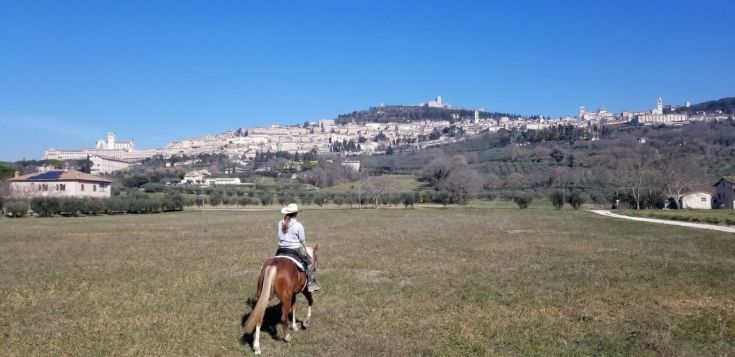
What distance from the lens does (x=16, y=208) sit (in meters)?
54.0

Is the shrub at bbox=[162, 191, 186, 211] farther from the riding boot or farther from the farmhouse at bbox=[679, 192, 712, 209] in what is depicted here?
the riding boot

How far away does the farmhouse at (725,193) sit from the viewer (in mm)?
59344

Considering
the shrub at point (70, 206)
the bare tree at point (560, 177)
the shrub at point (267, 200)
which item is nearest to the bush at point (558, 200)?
the bare tree at point (560, 177)

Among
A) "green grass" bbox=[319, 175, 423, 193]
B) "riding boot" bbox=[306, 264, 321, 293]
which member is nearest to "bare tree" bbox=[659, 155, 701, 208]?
"green grass" bbox=[319, 175, 423, 193]

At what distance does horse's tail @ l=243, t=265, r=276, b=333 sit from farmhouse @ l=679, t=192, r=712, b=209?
68273 millimetres

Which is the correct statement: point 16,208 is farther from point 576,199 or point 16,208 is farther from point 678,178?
point 678,178

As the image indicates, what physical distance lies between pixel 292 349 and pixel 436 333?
99.2 inches

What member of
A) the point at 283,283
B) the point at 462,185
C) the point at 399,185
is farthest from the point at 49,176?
the point at 283,283

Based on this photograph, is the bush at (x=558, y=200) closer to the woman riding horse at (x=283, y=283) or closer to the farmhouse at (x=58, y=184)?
the farmhouse at (x=58, y=184)

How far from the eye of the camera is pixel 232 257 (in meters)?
20.8

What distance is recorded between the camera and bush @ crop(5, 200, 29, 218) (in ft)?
177

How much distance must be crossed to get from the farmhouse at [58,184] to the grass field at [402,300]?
5648 cm

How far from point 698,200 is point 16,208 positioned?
242 feet

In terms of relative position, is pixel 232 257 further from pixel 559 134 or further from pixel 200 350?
pixel 559 134
